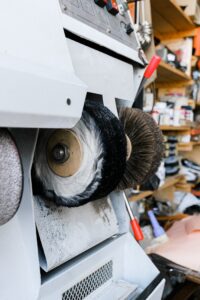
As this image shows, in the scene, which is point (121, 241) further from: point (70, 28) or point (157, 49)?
point (157, 49)

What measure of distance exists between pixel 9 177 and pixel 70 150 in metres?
0.13

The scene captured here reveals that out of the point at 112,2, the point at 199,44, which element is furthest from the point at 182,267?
the point at 199,44

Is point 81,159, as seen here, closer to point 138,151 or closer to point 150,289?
point 138,151

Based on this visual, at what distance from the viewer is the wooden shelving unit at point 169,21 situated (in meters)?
1.36

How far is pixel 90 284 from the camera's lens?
0.54 metres

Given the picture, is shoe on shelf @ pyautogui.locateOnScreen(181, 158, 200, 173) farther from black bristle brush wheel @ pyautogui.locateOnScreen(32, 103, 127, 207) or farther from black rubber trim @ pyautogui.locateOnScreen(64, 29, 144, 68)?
black bristle brush wheel @ pyautogui.locateOnScreen(32, 103, 127, 207)

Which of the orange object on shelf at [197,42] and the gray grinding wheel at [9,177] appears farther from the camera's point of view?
the orange object on shelf at [197,42]

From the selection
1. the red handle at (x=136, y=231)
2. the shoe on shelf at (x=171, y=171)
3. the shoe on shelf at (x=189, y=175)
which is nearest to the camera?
the red handle at (x=136, y=231)

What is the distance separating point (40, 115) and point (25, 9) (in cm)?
15

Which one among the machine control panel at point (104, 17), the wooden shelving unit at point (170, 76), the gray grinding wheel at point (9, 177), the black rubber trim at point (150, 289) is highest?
the wooden shelving unit at point (170, 76)

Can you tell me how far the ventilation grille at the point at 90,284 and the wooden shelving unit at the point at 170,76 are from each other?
0.94 meters

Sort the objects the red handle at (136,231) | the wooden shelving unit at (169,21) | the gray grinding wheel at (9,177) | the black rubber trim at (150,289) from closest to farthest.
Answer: the gray grinding wheel at (9,177), the black rubber trim at (150,289), the red handle at (136,231), the wooden shelving unit at (169,21)

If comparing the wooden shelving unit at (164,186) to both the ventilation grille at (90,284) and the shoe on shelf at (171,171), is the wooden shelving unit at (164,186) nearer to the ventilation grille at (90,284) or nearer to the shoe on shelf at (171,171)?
the shoe on shelf at (171,171)

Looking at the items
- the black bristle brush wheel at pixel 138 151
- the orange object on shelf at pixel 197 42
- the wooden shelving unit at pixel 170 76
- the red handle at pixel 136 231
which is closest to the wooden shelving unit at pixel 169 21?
the orange object on shelf at pixel 197 42
